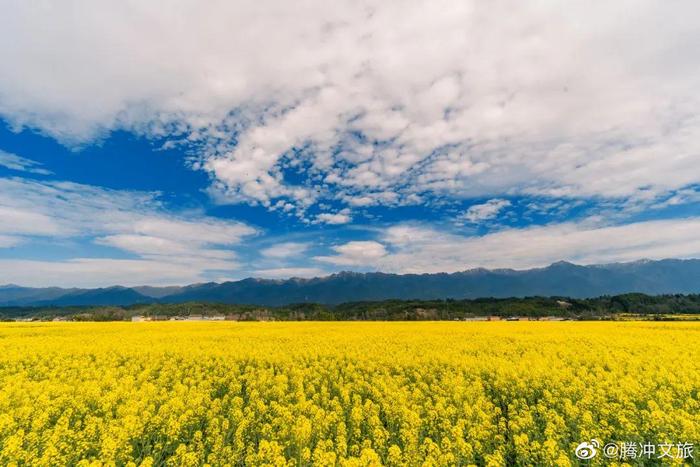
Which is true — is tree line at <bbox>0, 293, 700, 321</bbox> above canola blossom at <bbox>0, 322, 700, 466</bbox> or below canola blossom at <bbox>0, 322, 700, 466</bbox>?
below

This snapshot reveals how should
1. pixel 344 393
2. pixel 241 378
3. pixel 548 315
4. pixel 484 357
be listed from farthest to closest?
pixel 548 315
pixel 484 357
pixel 241 378
pixel 344 393

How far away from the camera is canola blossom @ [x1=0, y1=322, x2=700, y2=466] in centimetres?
783

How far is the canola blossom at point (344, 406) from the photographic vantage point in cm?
783

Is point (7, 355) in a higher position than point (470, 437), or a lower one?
higher

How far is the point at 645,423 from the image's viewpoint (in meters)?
8.91

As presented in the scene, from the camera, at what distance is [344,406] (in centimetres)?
1124

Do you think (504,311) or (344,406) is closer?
(344,406)

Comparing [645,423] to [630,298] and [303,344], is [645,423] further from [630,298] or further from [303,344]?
[630,298]

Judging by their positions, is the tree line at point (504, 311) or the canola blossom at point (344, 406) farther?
the tree line at point (504, 311)

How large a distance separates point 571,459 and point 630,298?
124392mm

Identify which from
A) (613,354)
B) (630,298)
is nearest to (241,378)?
(613,354)

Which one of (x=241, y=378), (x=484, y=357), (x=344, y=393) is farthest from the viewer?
(x=484, y=357)

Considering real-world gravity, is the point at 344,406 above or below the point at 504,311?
above

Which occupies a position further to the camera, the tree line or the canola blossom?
the tree line
